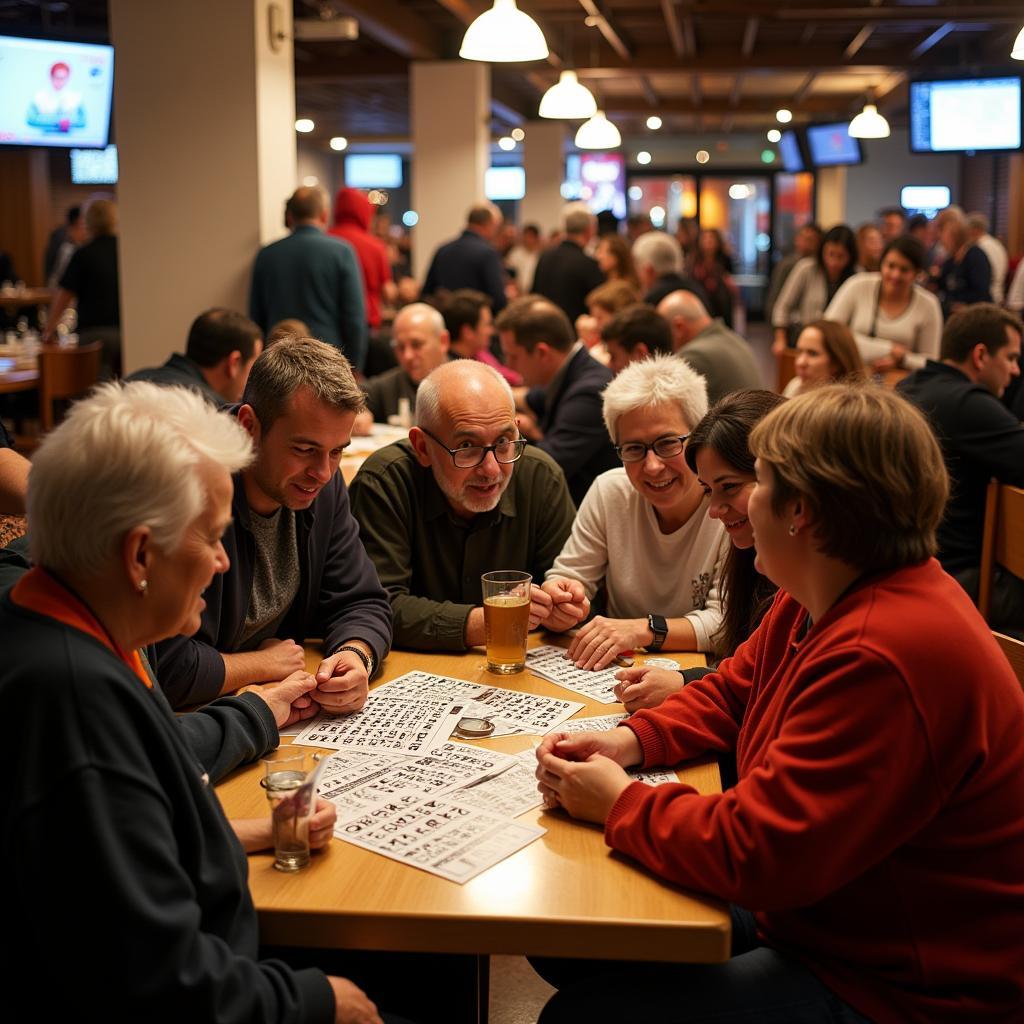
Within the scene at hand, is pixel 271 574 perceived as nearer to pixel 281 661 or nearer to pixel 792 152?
pixel 281 661

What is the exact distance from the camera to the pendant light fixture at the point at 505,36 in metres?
5.20

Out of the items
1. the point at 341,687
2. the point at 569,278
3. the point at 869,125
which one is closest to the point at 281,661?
the point at 341,687

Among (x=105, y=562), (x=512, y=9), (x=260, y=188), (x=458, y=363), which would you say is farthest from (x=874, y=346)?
(x=105, y=562)

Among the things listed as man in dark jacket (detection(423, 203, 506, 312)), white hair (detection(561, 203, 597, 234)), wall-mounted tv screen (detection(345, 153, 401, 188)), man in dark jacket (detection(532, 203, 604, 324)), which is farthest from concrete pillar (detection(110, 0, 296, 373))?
wall-mounted tv screen (detection(345, 153, 401, 188))

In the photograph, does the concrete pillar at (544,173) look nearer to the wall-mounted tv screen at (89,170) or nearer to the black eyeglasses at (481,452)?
the wall-mounted tv screen at (89,170)

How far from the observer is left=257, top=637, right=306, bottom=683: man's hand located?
86.9 inches

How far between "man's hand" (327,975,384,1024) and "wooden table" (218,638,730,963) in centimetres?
5

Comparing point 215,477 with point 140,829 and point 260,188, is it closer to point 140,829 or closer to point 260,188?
point 140,829

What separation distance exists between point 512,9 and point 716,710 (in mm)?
4164

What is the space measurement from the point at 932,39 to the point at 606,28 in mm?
3674

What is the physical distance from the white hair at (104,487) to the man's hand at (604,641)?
47.8 inches

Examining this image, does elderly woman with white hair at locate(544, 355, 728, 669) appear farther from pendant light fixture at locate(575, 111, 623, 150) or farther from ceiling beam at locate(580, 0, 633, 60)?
pendant light fixture at locate(575, 111, 623, 150)

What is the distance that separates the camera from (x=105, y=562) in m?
1.30

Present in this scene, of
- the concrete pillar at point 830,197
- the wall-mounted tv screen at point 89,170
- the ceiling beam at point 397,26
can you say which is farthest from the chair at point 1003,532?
the concrete pillar at point 830,197
